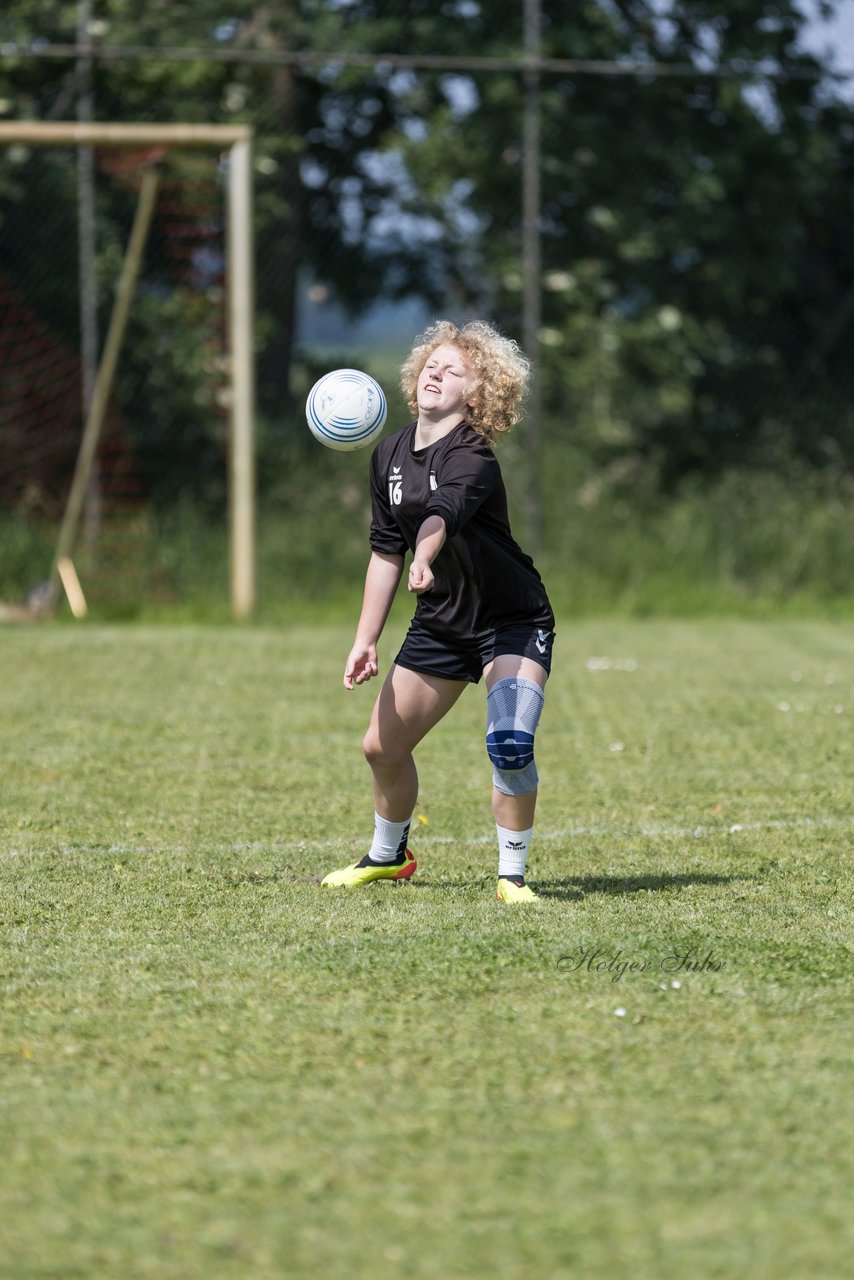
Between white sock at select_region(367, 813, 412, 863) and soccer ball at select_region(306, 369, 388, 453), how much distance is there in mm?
1088

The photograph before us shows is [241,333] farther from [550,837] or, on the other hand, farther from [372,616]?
[372,616]

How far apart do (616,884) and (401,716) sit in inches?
29.9

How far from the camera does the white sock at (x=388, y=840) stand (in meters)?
5.01

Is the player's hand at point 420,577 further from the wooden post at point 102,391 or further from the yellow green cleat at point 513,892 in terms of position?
the wooden post at point 102,391

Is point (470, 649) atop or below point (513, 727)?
atop

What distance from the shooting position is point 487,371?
487 centimetres

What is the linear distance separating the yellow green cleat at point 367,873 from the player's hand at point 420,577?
0.93 metres

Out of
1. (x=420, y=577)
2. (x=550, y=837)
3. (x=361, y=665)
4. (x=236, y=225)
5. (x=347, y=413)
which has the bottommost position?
(x=550, y=837)

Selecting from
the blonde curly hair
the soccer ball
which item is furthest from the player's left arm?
the soccer ball

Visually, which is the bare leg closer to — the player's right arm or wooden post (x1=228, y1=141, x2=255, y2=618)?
the player's right arm

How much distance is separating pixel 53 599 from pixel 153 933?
8604 millimetres
